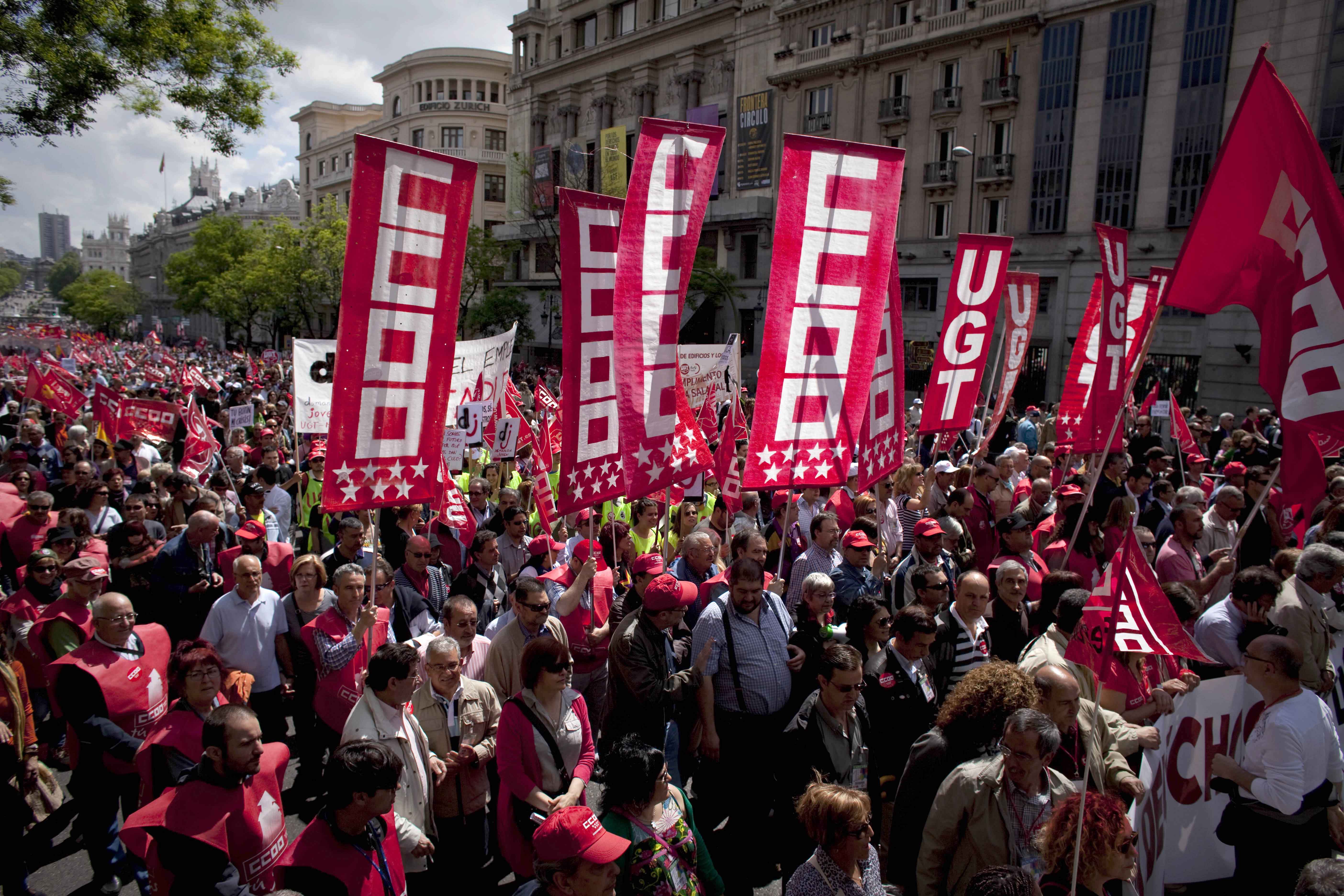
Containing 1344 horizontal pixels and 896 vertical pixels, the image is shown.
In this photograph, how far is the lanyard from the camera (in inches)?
116

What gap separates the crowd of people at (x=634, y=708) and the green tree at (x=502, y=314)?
120ft

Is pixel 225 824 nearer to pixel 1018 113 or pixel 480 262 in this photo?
pixel 1018 113

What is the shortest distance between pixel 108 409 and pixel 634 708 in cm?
1131

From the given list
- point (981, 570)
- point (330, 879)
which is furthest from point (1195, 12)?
point (330, 879)

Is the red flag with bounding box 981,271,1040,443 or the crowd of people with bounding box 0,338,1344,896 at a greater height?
the red flag with bounding box 981,271,1040,443

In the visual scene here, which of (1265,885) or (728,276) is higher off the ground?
(728,276)

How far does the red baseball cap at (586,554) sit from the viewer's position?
5941 millimetres

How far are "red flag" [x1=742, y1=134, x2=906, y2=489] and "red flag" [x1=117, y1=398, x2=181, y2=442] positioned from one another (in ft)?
32.6

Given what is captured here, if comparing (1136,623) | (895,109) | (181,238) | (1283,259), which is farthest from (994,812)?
(181,238)

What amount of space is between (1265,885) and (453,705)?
12.4 feet

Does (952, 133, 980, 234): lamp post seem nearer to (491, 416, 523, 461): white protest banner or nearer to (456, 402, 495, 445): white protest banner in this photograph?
(491, 416, 523, 461): white protest banner

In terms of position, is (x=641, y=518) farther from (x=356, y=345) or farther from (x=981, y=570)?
(x=356, y=345)

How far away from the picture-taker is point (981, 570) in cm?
801

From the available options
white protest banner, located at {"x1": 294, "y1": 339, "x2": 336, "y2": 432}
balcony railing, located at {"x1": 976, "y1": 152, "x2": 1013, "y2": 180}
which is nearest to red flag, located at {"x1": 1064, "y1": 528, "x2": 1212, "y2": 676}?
white protest banner, located at {"x1": 294, "y1": 339, "x2": 336, "y2": 432}
